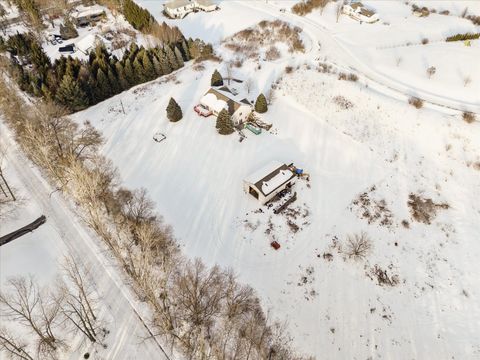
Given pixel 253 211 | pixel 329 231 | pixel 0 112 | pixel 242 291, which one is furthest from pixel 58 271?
pixel 0 112

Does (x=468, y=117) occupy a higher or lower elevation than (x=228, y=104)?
higher

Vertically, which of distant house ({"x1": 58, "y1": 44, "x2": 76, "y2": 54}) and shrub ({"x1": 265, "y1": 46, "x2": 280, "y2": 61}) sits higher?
shrub ({"x1": 265, "y1": 46, "x2": 280, "y2": 61})

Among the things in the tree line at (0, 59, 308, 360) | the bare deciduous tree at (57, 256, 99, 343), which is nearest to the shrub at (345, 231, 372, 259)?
the tree line at (0, 59, 308, 360)

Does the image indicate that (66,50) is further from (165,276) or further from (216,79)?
(165,276)

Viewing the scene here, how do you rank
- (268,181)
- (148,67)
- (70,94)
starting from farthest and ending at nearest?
1. (148,67)
2. (70,94)
3. (268,181)

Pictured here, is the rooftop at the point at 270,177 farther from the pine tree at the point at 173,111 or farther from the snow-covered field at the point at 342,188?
the pine tree at the point at 173,111

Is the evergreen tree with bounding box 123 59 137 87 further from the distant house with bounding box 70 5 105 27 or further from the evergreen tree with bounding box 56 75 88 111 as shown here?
the distant house with bounding box 70 5 105 27

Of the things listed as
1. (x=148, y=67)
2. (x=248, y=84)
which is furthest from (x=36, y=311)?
(x=248, y=84)
